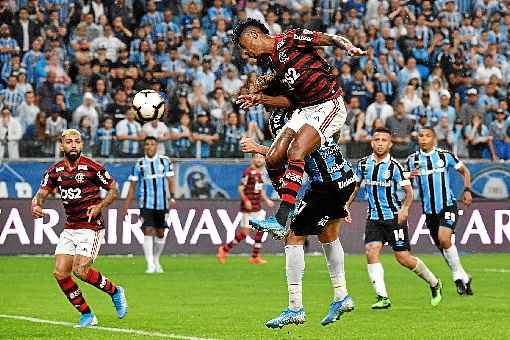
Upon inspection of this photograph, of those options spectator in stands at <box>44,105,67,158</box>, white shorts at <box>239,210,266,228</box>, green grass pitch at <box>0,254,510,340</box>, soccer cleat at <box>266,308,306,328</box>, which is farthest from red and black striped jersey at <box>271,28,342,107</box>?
spectator in stands at <box>44,105,67,158</box>

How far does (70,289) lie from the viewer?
12820mm

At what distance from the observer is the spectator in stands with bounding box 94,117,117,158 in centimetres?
2412

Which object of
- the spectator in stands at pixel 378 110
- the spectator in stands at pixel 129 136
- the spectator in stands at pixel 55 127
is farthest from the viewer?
the spectator in stands at pixel 378 110

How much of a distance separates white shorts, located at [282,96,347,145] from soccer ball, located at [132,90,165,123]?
14.8 ft

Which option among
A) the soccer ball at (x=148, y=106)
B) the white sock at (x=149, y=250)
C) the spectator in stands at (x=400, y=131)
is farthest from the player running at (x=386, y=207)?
the spectator in stands at (x=400, y=131)

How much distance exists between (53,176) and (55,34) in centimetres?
1434

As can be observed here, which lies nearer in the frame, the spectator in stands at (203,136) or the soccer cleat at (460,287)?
the soccer cleat at (460,287)

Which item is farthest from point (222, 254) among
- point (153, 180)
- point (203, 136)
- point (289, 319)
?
point (289, 319)

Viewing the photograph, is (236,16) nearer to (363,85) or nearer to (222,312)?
(363,85)

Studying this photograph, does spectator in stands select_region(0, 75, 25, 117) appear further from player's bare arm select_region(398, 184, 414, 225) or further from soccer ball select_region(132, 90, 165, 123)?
player's bare arm select_region(398, 184, 414, 225)

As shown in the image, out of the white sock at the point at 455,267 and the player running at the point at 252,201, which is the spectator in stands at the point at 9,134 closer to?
the player running at the point at 252,201

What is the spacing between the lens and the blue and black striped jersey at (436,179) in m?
17.3

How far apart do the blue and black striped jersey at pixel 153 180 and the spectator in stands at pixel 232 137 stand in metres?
3.14

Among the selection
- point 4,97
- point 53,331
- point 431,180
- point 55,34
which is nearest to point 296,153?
point 53,331
